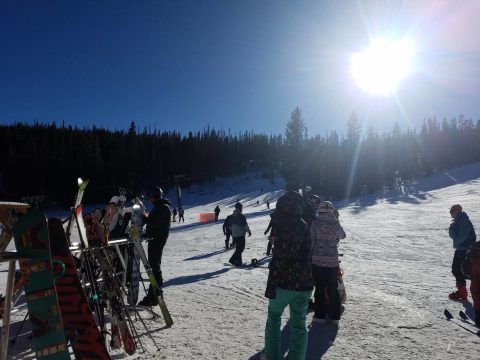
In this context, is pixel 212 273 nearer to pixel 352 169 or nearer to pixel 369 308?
pixel 369 308

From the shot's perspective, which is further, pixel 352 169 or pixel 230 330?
pixel 352 169

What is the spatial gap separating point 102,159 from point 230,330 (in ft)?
265

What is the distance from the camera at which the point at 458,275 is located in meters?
6.91

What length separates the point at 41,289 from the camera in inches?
113

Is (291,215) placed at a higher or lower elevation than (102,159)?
lower

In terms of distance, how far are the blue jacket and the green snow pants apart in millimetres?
4779

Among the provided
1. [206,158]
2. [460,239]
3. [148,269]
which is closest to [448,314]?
[460,239]

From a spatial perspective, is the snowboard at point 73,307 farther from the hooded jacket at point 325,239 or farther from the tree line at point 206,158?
the tree line at point 206,158

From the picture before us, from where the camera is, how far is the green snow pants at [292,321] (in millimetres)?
3615

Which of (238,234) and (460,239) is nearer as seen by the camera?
(460,239)

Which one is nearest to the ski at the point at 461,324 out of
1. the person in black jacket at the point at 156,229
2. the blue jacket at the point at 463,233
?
the blue jacket at the point at 463,233

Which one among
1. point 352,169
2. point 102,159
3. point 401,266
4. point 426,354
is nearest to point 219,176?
point 102,159

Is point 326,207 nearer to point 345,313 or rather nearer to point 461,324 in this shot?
point 345,313

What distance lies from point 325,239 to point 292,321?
187 centimetres
